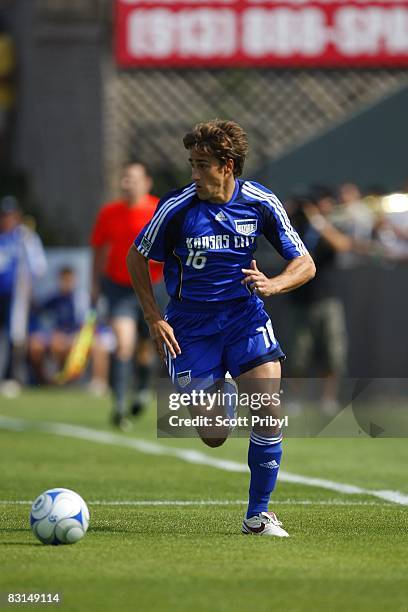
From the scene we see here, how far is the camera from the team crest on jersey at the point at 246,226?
755 centimetres

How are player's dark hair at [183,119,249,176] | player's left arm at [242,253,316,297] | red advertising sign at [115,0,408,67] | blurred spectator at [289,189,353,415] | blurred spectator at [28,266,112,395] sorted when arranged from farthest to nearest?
red advertising sign at [115,0,408,67], blurred spectator at [28,266,112,395], blurred spectator at [289,189,353,415], player's dark hair at [183,119,249,176], player's left arm at [242,253,316,297]

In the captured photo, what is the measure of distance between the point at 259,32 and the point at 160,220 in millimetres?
16607

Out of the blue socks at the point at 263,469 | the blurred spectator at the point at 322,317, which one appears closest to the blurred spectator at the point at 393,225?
the blurred spectator at the point at 322,317

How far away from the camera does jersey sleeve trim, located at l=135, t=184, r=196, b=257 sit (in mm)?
7543

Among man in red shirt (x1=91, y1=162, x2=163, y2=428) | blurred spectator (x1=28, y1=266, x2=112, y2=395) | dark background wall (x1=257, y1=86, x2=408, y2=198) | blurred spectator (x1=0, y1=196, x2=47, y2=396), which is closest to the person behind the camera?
man in red shirt (x1=91, y1=162, x2=163, y2=428)

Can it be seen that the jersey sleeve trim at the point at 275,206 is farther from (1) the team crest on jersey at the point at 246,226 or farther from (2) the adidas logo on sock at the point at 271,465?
(2) the adidas logo on sock at the point at 271,465

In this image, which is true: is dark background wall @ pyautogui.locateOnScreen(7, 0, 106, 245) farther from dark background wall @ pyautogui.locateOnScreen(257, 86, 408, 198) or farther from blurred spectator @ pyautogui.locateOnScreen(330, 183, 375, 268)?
blurred spectator @ pyautogui.locateOnScreen(330, 183, 375, 268)

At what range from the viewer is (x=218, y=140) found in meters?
7.36

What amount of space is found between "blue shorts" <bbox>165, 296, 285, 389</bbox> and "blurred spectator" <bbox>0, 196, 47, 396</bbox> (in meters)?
13.6

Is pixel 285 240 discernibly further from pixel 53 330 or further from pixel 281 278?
pixel 53 330

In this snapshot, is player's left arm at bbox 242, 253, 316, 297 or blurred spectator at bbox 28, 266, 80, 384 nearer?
player's left arm at bbox 242, 253, 316, 297

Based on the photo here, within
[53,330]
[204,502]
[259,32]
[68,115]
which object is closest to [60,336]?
[53,330]

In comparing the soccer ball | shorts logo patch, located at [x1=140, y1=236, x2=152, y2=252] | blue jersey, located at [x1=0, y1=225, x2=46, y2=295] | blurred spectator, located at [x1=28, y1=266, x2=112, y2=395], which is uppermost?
shorts logo patch, located at [x1=140, y1=236, x2=152, y2=252]

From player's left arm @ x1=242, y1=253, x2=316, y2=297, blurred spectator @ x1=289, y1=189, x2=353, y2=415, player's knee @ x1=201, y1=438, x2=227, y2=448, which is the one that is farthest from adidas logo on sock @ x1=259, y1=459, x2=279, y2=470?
blurred spectator @ x1=289, y1=189, x2=353, y2=415
